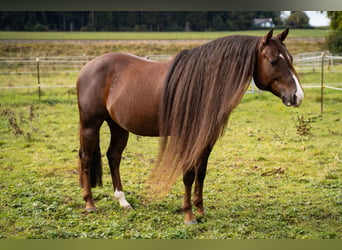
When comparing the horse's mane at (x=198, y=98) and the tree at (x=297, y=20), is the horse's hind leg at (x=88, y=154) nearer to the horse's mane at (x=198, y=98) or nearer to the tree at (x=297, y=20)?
the horse's mane at (x=198, y=98)

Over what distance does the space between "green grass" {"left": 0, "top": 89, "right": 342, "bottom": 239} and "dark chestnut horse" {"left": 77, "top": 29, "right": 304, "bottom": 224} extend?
0.33 m

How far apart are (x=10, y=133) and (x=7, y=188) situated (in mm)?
3029

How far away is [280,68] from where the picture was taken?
341 cm

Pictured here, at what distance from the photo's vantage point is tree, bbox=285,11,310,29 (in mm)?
Result: 5539

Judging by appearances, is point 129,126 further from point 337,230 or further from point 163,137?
point 337,230

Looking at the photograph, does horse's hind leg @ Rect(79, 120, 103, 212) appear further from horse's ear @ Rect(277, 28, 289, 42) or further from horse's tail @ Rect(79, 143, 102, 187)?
horse's ear @ Rect(277, 28, 289, 42)

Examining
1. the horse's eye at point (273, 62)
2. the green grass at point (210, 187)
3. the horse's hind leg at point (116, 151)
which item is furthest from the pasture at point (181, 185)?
the horse's eye at point (273, 62)

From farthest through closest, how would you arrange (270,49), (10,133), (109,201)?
(10,133)
(109,201)
(270,49)

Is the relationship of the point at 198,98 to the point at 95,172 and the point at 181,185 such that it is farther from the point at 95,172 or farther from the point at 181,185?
the point at 181,185

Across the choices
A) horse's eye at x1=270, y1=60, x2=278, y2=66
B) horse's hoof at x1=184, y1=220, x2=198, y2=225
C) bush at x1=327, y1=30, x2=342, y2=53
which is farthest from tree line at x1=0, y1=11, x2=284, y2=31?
horse's hoof at x1=184, y1=220, x2=198, y2=225

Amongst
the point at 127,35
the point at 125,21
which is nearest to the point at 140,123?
the point at 125,21

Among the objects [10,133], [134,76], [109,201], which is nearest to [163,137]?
[134,76]

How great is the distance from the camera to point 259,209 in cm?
417

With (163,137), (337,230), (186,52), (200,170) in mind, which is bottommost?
(337,230)
